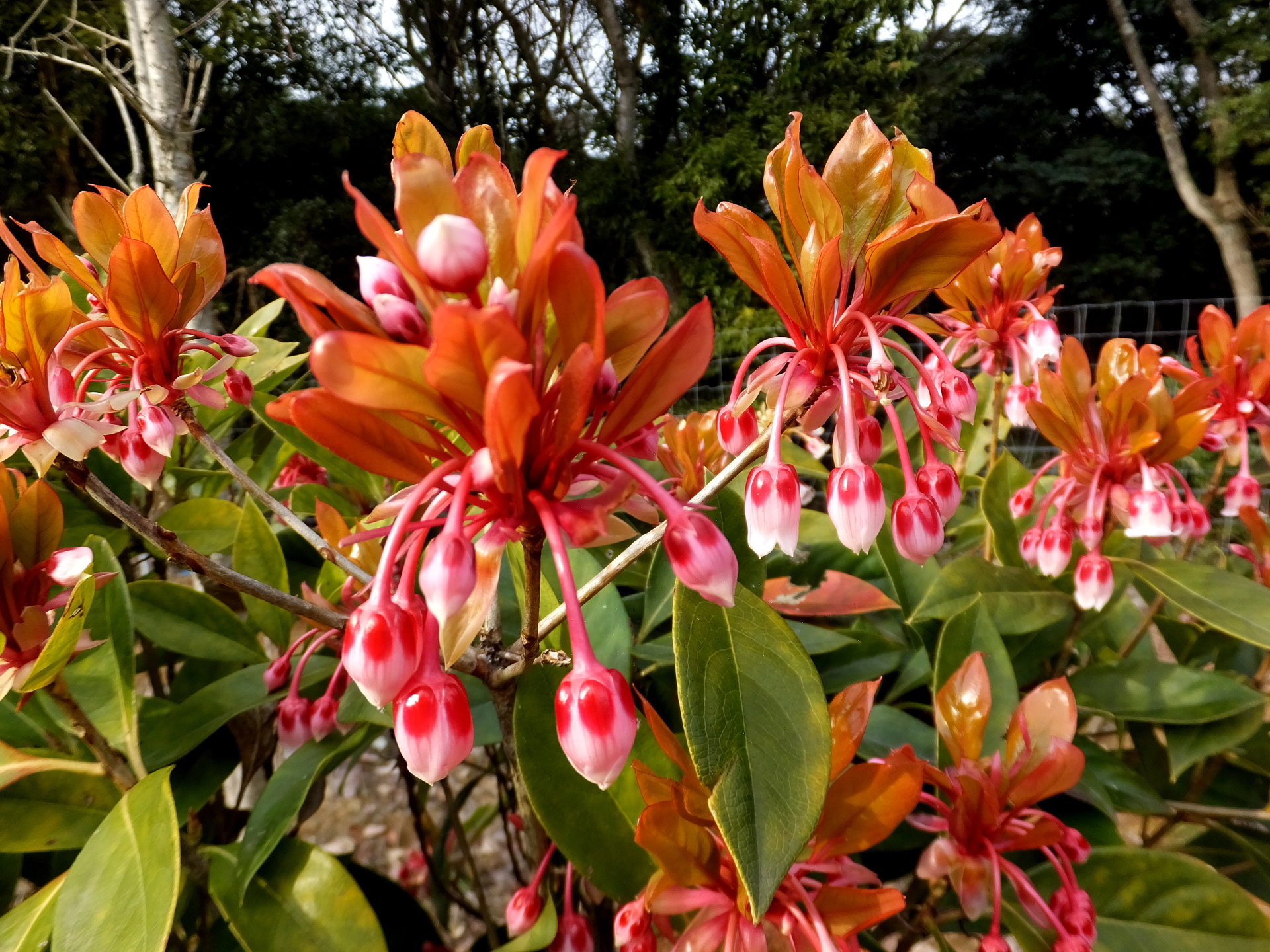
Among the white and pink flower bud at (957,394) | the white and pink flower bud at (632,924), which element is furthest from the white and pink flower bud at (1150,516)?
the white and pink flower bud at (632,924)

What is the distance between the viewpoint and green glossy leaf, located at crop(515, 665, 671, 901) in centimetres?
45

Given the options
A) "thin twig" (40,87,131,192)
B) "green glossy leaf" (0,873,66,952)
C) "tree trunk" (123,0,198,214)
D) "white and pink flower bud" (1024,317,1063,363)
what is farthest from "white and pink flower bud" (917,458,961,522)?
"tree trunk" (123,0,198,214)

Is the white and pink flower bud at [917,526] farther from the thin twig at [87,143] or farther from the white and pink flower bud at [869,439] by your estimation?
the thin twig at [87,143]

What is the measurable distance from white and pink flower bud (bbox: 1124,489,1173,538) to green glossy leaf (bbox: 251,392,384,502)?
817 mm

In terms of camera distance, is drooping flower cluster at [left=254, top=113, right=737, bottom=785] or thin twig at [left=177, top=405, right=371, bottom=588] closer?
drooping flower cluster at [left=254, top=113, right=737, bottom=785]

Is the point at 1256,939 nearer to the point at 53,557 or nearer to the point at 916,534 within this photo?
the point at 916,534

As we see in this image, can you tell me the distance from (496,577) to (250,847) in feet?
1.27

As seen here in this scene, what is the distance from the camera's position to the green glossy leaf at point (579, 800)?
45cm

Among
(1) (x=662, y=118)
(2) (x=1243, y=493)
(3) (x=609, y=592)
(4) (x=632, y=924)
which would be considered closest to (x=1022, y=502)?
(2) (x=1243, y=493)

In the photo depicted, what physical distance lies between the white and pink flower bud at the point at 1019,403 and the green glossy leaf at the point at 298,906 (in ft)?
2.98

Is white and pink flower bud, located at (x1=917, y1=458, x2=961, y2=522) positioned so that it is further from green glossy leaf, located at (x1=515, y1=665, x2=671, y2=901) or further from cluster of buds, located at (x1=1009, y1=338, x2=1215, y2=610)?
cluster of buds, located at (x1=1009, y1=338, x2=1215, y2=610)

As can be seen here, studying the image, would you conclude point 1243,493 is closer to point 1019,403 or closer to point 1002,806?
point 1019,403

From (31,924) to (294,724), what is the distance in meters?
0.21

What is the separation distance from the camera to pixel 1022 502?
3.11 ft
